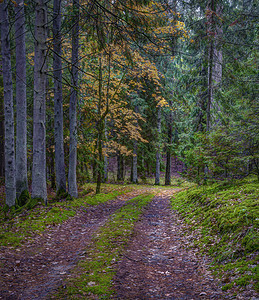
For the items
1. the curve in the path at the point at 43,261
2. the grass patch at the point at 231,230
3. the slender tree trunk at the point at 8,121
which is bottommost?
the curve in the path at the point at 43,261

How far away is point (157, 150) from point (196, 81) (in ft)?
28.9

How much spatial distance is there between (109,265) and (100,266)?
0.61 ft

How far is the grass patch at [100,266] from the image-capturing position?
3667 millimetres

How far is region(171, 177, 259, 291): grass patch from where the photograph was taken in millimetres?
3963

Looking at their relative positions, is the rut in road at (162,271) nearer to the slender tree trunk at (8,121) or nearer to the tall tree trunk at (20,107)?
the slender tree trunk at (8,121)

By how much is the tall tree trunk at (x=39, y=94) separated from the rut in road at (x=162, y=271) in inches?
161

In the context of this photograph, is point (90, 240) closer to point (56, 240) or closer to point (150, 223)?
point (56, 240)

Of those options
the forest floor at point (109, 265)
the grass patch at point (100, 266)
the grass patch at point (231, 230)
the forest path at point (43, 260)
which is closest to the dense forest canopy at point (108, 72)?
the grass patch at point (231, 230)

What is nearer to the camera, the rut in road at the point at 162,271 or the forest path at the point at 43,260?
the rut in road at the point at 162,271

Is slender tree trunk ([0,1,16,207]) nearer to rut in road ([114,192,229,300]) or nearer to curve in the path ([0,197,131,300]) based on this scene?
curve in the path ([0,197,131,300])

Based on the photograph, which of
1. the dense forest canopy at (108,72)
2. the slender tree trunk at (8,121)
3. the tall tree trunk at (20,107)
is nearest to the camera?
the dense forest canopy at (108,72)

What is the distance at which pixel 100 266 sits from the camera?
4.67 meters

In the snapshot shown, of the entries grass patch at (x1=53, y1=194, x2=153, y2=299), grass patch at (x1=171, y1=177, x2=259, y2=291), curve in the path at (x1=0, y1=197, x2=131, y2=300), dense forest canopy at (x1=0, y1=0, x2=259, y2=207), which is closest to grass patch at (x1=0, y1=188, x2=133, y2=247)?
curve in the path at (x1=0, y1=197, x2=131, y2=300)

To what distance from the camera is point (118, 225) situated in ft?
25.1
